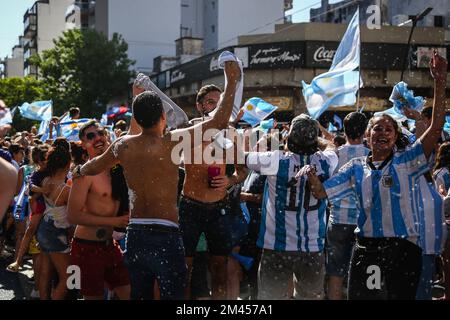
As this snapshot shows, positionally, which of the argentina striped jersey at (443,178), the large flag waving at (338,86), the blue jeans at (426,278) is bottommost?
the blue jeans at (426,278)

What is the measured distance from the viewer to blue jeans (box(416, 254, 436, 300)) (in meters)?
4.68

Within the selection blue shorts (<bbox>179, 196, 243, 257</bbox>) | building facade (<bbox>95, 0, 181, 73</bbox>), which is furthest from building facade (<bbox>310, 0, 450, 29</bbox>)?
blue shorts (<bbox>179, 196, 243, 257</bbox>)

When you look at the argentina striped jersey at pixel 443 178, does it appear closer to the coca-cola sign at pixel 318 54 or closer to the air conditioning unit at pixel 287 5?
the coca-cola sign at pixel 318 54

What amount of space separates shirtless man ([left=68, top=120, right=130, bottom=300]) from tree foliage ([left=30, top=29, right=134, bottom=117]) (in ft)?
111

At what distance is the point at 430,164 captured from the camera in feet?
13.8

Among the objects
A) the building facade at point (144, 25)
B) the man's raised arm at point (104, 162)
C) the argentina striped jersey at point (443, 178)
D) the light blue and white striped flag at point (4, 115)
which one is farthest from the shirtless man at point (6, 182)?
the building facade at point (144, 25)

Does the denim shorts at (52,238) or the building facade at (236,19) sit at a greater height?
the building facade at (236,19)

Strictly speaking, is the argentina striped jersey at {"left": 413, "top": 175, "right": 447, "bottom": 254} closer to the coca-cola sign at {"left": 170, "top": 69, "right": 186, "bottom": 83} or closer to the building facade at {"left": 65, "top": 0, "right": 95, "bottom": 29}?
the coca-cola sign at {"left": 170, "top": 69, "right": 186, "bottom": 83}

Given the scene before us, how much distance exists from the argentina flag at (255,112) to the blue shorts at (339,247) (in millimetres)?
3405

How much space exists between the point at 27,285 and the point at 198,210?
3652 millimetres

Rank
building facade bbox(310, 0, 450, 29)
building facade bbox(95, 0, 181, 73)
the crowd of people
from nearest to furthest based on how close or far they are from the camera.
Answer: the crowd of people → building facade bbox(310, 0, 450, 29) → building facade bbox(95, 0, 181, 73)

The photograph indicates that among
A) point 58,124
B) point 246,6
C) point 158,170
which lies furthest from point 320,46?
point 158,170

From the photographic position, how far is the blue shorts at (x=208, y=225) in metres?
4.73

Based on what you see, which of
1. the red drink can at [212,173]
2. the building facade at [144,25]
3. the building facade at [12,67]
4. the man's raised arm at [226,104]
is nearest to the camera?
the man's raised arm at [226,104]
